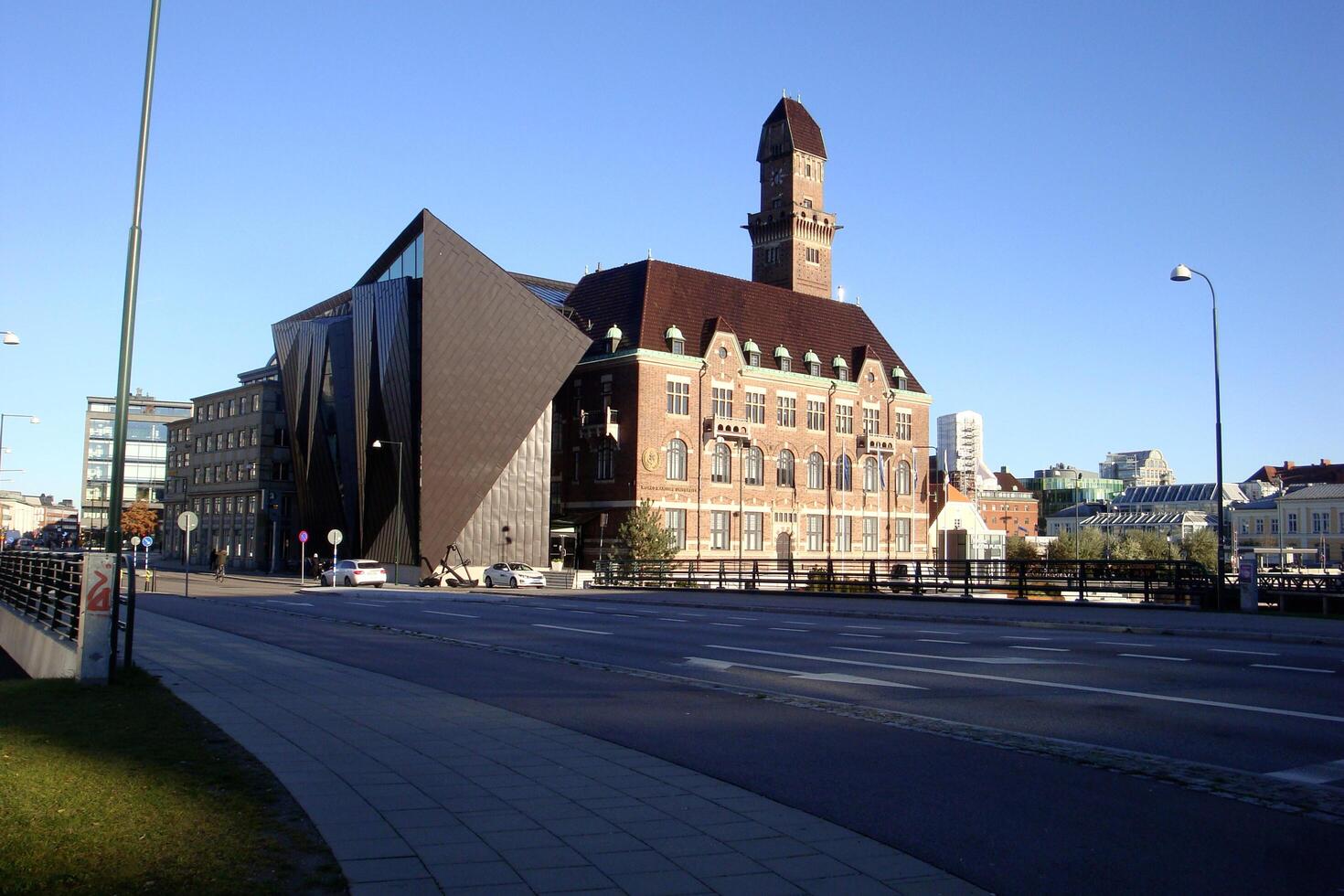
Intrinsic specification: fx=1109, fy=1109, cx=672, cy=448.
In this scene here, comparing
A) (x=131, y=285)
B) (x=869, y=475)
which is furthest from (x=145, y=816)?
(x=869, y=475)

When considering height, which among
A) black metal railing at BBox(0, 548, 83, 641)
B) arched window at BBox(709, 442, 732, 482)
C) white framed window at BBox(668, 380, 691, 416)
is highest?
white framed window at BBox(668, 380, 691, 416)

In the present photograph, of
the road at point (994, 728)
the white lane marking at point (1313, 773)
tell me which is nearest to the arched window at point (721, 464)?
the road at point (994, 728)

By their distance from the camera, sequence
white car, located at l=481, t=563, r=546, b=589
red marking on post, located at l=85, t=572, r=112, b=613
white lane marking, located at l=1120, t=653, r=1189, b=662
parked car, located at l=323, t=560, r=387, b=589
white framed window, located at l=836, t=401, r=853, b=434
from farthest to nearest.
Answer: white framed window, located at l=836, t=401, r=853, b=434
white car, located at l=481, t=563, r=546, b=589
parked car, located at l=323, t=560, r=387, b=589
white lane marking, located at l=1120, t=653, r=1189, b=662
red marking on post, located at l=85, t=572, r=112, b=613

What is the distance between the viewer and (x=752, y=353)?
258 feet

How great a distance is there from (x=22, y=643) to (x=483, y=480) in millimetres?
42767

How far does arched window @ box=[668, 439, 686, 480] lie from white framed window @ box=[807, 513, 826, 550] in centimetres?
1260

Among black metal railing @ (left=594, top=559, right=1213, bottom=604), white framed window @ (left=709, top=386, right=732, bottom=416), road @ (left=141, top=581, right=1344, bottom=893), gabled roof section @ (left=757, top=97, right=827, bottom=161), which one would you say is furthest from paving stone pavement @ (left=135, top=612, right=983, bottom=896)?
gabled roof section @ (left=757, top=97, right=827, bottom=161)

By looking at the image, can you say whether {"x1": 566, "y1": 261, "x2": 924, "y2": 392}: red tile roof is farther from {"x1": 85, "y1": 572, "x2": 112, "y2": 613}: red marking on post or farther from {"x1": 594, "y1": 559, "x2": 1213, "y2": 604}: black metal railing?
{"x1": 85, "y1": 572, "x2": 112, "y2": 613}: red marking on post

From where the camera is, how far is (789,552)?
259ft

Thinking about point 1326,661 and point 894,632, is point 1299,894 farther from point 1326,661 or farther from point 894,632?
point 894,632

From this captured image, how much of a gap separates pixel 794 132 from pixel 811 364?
82.3ft

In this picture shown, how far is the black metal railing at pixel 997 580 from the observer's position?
32.4m

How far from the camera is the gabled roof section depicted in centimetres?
9612

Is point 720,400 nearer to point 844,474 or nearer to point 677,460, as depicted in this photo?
point 677,460
